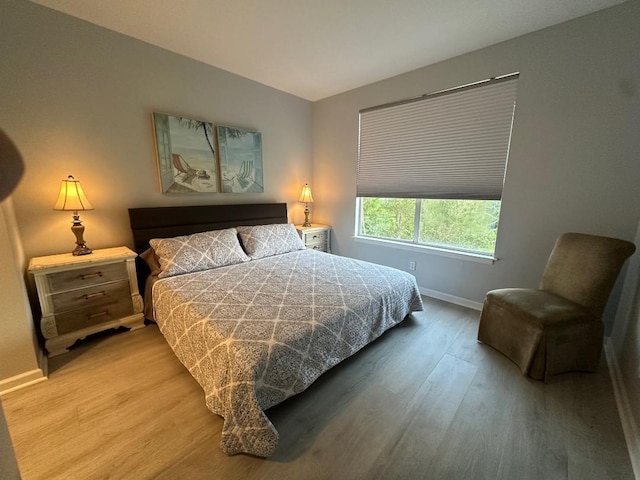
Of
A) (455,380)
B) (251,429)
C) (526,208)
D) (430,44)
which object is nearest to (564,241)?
(526,208)

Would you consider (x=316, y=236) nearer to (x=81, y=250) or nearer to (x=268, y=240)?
(x=268, y=240)

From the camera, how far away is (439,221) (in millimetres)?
3021

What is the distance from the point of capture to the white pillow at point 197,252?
2.38 metres

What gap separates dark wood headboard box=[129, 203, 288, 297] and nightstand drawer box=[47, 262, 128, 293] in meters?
0.28

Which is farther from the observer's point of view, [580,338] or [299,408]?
[580,338]

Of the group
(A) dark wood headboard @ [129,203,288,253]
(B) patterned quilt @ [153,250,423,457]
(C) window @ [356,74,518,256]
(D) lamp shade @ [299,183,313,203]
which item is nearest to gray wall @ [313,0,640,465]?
(C) window @ [356,74,518,256]

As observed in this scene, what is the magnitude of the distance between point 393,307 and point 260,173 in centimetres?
228

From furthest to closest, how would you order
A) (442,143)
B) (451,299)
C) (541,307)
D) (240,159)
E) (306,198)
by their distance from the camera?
(306,198) < (240,159) < (451,299) < (442,143) < (541,307)

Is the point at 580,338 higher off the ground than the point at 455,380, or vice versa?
the point at 580,338

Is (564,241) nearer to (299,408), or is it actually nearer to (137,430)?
(299,408)

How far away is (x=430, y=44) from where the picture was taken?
2.38m

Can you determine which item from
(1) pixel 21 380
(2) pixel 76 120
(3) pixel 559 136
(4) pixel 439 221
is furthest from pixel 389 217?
(1) pixel 21 380

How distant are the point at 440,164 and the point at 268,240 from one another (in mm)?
2009

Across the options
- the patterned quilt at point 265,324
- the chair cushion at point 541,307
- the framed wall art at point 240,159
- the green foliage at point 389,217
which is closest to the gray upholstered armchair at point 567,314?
the chair cushion at point 541,307
